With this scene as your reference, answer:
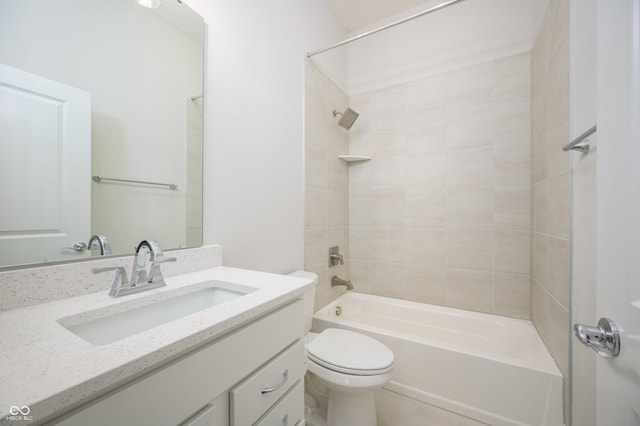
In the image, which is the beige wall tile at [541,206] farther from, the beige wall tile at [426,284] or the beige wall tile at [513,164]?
the beige wall tile at [426,284]

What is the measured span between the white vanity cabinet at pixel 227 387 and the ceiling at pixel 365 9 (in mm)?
2408

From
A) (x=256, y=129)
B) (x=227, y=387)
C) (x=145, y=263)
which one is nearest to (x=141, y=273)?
(x=145, y=263)

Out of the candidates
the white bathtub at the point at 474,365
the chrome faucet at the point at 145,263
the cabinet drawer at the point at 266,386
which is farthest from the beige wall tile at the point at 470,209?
the chrome faucet at the point at 145,263

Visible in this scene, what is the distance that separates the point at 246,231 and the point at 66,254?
69cm

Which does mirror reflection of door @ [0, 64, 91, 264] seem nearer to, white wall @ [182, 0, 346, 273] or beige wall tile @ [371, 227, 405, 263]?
white wall @ [182, 0, 346, 273]

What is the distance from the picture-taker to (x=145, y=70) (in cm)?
93

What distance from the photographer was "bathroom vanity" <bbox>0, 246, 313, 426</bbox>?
349mm

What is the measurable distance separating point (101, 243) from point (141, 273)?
16cm

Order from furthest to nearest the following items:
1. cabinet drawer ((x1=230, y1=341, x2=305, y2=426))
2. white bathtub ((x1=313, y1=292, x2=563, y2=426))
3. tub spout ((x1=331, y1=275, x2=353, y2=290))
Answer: tub spout ((x1=331, y1=275, x2=353, y2=290)) → white bathtub ((x1=313, y1=292, x2=563, y2=426)) → cabinet drawer ((x1=230, y1=341, x2=305, y2=426))

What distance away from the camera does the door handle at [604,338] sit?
1.45 feet

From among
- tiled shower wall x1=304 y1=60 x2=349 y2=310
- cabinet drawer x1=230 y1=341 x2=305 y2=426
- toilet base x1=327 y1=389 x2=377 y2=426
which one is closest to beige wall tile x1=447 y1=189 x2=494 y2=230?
tiled shower wall x1=304 y1=60 x2=349 y2=310

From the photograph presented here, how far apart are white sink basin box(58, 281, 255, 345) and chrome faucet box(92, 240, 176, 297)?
0.19ft

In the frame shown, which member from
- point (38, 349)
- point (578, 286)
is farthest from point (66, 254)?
point (578, 286)

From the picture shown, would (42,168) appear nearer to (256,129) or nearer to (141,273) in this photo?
(141,273)
